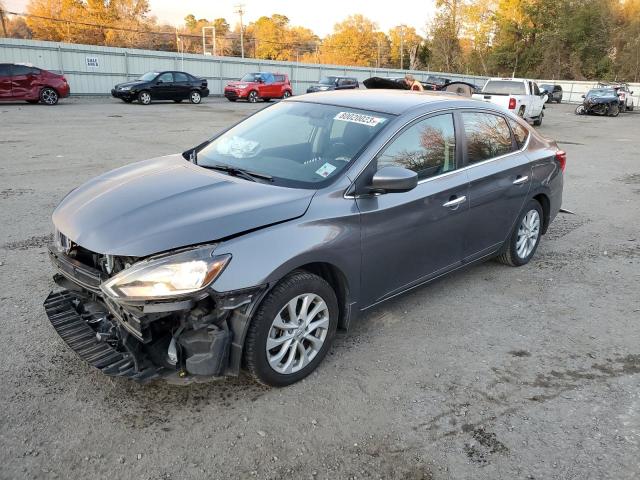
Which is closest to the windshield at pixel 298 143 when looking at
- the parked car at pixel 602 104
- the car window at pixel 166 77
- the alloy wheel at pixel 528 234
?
the alloy wheel at pixel 528 234

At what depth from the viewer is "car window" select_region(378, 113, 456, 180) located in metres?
3.68

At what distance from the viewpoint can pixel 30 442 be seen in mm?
2645

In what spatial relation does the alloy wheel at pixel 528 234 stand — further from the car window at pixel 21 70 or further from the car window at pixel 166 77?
the car window at pixel 166 77

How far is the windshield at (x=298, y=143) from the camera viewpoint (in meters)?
3.53

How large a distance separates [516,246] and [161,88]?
22.3 meters

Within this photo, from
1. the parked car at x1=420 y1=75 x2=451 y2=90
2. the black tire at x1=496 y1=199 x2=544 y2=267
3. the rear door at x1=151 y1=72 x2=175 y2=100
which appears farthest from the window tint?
the rear door at x1=151 y1=72 x2=175 y2=100

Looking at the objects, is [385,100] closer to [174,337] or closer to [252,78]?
[174,337]

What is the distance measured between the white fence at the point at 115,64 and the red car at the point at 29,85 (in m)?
5.67

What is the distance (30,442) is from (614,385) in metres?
3.36

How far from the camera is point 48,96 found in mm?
20797

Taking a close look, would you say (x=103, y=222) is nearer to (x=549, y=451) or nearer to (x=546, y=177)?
(x=549, y=451)

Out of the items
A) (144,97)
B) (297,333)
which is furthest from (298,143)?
(144,97)

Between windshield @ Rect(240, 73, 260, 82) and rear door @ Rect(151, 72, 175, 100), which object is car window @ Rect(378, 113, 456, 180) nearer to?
rear door @ Rect(151, 72, 175, 100)

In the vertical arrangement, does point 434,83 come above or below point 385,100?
above
